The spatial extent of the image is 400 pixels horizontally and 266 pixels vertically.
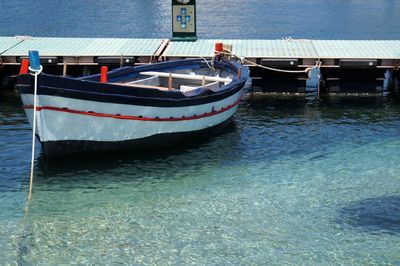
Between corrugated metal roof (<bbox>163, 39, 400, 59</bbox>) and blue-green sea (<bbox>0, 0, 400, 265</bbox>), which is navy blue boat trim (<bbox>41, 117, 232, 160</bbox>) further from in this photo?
corrugated metal roof (<bbox>163, 39, 400, 59</bbox>)

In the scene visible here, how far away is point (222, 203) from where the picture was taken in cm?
1750

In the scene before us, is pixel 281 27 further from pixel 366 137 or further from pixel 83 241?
pixel 83 241

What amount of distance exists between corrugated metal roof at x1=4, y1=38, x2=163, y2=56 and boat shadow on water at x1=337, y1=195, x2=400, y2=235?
15107mm

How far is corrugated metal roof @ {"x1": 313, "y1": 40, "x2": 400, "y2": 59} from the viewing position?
2922 centimetres

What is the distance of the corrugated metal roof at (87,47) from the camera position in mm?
29125

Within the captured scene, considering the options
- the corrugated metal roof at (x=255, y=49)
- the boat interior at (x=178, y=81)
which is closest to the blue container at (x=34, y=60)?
the boat interior at (x=178, y=81)

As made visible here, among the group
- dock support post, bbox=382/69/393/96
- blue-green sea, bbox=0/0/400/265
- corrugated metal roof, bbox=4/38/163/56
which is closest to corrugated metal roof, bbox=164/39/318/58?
corrugated metal roof, bbox=4/38/163/56

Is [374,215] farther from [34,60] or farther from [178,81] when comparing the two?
[178,81]

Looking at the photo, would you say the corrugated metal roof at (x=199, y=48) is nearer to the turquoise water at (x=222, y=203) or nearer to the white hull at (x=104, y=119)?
the turquoise water at (x=222, y=203)

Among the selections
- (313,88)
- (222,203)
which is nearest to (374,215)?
(222,203)

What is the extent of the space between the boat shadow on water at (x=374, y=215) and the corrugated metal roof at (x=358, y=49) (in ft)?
42.3

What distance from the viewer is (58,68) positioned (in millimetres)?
29688

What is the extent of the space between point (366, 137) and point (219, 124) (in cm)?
614

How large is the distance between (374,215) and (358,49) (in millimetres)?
16047
